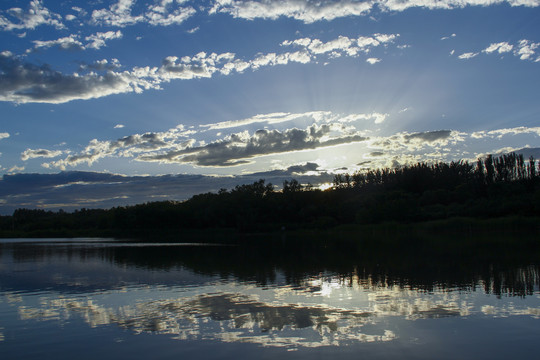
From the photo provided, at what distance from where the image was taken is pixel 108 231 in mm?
128750

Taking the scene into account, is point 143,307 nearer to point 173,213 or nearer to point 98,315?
point 98,315

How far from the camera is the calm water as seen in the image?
10.4 m

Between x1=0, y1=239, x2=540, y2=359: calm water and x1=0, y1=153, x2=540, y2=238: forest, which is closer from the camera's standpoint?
x1=0, y1=239, x2=540, y2=359: calm water

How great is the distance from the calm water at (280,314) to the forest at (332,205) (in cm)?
7230

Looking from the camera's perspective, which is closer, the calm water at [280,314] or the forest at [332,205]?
the calm water at [280,314]

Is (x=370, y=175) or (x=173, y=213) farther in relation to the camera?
(x=370, y=175)

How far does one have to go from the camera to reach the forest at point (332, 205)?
96.7m

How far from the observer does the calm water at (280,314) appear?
10375 millimetres

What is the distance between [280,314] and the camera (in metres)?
14.1

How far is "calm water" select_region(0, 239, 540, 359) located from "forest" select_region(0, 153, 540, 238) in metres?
72.3

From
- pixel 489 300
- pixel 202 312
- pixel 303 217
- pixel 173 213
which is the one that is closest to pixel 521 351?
pixel 489 300

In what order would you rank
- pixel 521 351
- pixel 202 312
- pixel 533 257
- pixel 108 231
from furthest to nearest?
pixel 108 231
pixel 533 257
pixel 202 312
pixel 521 351

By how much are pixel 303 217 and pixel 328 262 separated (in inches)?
3526

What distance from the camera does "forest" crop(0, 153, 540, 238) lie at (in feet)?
317
